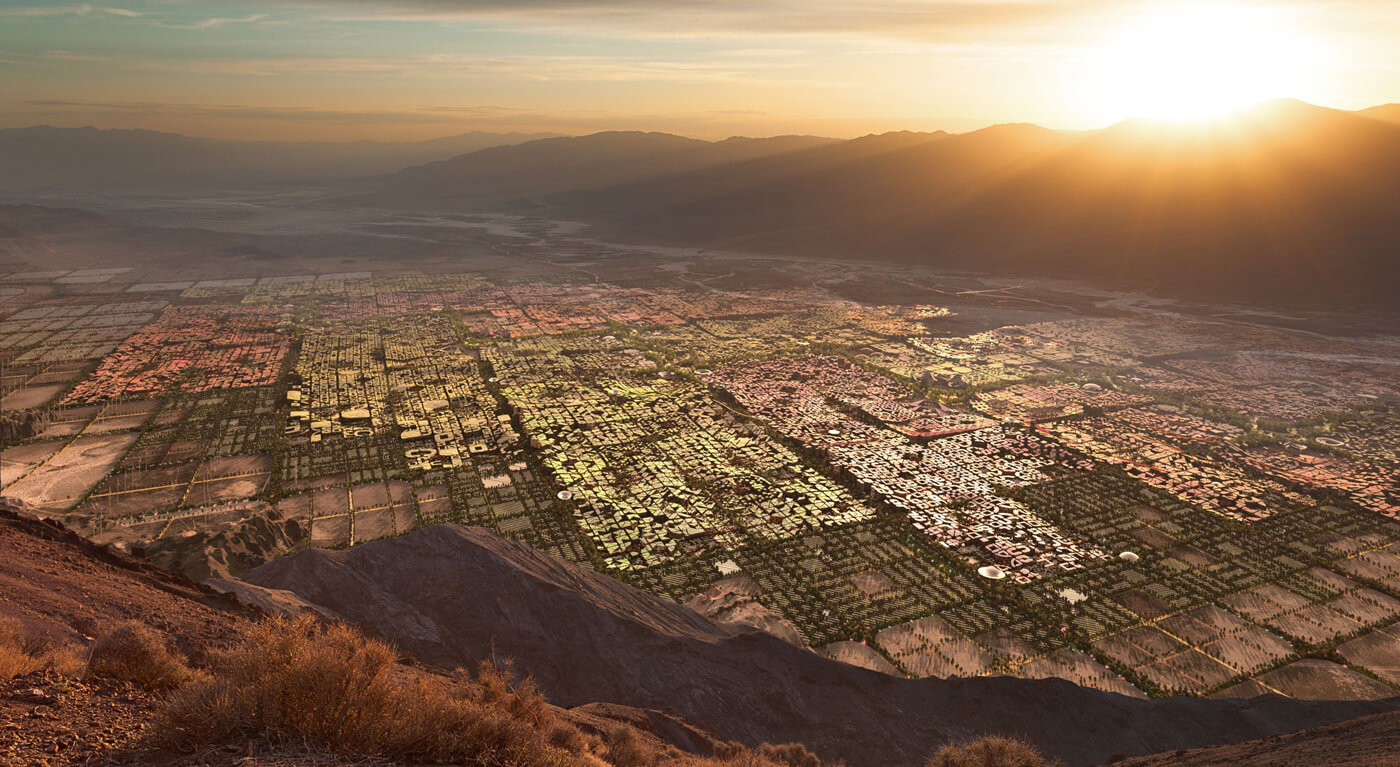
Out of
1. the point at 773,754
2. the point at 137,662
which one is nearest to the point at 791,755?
the point at 773,754

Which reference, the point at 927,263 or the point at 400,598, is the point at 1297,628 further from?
the point at 927,263

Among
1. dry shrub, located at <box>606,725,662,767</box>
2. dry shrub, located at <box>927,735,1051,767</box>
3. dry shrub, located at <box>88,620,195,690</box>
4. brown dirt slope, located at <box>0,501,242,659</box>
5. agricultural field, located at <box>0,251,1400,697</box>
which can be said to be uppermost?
dry shrub, located at <box>88,620,195,690</box>

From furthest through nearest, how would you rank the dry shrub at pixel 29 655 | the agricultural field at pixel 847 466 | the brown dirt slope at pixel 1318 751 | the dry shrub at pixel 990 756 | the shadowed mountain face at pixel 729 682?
the agricultural field at pixel 847 466, the shadowed mountain face at pixel 729 682, the dry shrub at pixel 990 756, the brown dirt slope at pixel 1318 751, the dry shrub at pixel 29 655

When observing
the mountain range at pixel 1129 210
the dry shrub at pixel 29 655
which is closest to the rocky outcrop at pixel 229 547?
the dry shrub at pixel 29 655

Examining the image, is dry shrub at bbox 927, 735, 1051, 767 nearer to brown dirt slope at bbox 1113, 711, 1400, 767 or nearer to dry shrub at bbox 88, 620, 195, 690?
brown dirt slope at bbox 1113, 711, 1400, 767

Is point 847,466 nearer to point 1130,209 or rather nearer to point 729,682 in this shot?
point 729,682

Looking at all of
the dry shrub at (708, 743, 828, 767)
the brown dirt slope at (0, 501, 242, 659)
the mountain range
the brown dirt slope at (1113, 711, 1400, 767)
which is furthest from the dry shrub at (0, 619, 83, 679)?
the mountain range

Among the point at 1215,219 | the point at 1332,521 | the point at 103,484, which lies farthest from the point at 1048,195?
the point at 103,484

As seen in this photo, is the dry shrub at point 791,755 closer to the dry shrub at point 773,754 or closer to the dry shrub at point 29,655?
the dry shrub at point 773,754
